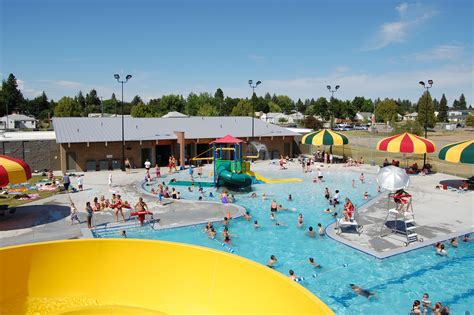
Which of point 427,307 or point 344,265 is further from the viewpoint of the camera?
point 344,265

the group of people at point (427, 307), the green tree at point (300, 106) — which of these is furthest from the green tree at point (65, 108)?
the green tree at point (300, 106)

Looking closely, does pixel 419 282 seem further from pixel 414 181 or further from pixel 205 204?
pixel 414 181

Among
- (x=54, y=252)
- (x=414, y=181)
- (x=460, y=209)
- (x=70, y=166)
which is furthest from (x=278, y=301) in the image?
(x=70, y=166)

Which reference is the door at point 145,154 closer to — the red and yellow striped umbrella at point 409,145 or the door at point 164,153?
the door at point 164,153

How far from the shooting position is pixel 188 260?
6.31m

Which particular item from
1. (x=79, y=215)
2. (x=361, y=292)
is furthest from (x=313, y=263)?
(x=79, y=215)

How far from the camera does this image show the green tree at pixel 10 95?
323 feet

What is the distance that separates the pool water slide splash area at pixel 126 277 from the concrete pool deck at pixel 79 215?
790cm

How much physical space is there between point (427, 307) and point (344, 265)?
3.01 meters

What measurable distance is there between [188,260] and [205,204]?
1341cm

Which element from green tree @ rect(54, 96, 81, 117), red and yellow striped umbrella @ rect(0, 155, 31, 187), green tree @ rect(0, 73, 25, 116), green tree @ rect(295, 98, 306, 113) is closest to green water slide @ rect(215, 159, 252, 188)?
red and yellow striped umbrella @ rect(0, 155, 31, 187)

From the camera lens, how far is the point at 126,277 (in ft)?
21.1

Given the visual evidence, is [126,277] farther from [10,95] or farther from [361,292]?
[10,95]

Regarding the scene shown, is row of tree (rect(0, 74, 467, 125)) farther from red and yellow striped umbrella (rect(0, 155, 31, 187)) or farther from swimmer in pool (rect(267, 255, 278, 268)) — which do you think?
swimmer in pool (rect(267, 255, 278, 268))
